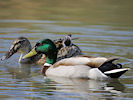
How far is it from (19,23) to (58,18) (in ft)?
5.86

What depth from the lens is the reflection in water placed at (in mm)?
10016

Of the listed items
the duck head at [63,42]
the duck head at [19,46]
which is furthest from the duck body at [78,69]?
the duck head at [19,46]

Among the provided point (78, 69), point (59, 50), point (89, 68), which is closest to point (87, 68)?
point (89, 68)

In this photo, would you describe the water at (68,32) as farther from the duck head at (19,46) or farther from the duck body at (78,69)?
the duck head at (19,46)

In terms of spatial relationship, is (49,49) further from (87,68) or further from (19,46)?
(19,46)

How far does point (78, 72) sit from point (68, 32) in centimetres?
612

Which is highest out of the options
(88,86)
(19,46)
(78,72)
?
(19,46)

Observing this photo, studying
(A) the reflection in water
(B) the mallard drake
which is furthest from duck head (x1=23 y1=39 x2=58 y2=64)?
(A) the reflection in water

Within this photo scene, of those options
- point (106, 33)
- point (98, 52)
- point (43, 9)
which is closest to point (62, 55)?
point (98, 52)

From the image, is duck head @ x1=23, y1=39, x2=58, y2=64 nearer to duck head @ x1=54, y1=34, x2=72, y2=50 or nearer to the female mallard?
the female mallard

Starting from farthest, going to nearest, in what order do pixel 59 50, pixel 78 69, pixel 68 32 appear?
pixel 68 32 < pixel 59 50 < pixel 78 69

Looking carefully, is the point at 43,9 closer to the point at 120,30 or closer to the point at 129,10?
the point at 129,10

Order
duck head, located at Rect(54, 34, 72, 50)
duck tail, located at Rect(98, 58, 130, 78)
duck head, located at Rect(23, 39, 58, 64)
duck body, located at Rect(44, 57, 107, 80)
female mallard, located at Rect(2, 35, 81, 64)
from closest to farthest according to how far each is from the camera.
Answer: duck tail, located at Rect(98, 58, 130, 78) < duck body, located at Rect(44, 57, 107, 80) < duck head, located at Rect(23, 39, 58, 64) < female mallard, located at Rect(2, 35, 81, 64) < duck head, located at Rect(54, 34, 72, 50)

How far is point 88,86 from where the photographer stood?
1062 cm
